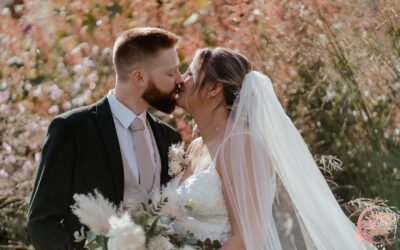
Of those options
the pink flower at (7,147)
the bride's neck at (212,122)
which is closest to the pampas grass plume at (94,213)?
the bride's neck at (212,122)

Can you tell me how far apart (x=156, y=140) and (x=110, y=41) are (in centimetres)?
155

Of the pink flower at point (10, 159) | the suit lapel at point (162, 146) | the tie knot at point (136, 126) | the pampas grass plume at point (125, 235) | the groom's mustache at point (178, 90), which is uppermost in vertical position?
the pampas grass plume at point (125, 235)

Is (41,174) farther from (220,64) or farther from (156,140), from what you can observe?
(220,64)

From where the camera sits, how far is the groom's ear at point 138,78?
137 inches

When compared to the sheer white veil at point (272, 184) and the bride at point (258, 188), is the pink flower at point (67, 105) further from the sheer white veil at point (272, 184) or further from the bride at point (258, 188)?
the sheer white veil at point (272, 184)

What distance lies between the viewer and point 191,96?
11.0 ft

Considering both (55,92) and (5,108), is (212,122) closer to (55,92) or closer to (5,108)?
(55,92)

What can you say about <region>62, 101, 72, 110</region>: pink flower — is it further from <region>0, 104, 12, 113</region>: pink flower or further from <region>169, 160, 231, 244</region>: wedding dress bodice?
<region>169, 160, 231, 244</region>: wedding dress bodice

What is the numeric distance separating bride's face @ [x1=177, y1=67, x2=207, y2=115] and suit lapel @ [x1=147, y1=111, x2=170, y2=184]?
0.29 metres

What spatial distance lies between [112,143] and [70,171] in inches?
11.3

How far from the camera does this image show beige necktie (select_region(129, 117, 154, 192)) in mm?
3287

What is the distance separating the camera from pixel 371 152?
4.43 m

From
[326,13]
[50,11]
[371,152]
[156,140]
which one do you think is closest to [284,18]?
[326,13]

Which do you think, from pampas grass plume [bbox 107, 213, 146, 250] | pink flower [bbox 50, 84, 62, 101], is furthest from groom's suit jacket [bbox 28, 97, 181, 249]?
pink flower [bbox 50, 84, 62, 101]
